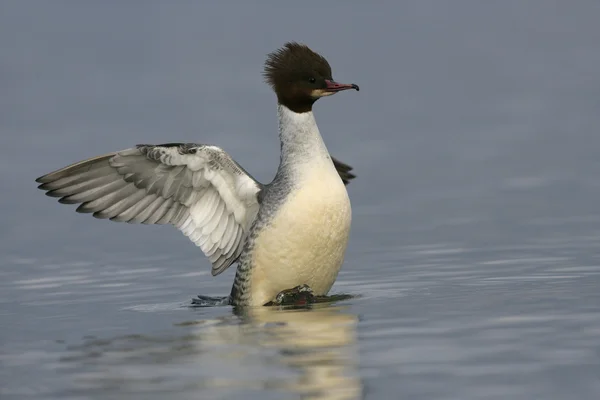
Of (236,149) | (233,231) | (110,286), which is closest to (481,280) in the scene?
(233,231)

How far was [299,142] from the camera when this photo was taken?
29.3 ft

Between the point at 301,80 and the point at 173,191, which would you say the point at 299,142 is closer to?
the point at 301,80

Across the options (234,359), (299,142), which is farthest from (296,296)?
(234,359)

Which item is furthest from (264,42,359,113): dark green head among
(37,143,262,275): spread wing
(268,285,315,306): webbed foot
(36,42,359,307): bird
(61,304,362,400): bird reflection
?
(61,304,362,400): bird reflection

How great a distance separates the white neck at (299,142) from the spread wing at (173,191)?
322mm

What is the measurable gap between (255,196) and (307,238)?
0.67 metres

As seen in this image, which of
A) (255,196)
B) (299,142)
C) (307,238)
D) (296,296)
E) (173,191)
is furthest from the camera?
(173,191)

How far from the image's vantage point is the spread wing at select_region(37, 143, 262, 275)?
8.96 metres

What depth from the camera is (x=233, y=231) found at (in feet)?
30.7

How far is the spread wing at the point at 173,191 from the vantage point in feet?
29.4

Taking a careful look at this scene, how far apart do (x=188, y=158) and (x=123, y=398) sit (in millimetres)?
3138

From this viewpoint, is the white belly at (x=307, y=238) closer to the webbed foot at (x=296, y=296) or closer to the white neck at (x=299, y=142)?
the webbed foot at (x=296, y=296)

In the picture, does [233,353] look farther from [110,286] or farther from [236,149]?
[236,149]

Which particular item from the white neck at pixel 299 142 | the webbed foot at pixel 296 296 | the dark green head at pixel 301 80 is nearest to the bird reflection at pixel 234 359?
the webbed foot at pixel 296 296
